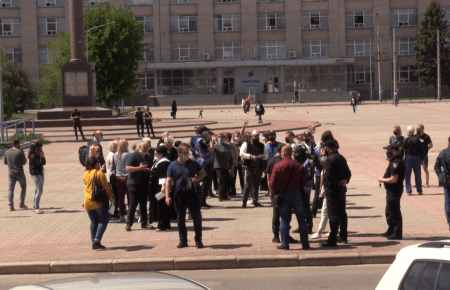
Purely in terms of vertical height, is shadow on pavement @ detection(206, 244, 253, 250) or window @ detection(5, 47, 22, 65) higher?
window @ detection(5, 47, 22, 65)

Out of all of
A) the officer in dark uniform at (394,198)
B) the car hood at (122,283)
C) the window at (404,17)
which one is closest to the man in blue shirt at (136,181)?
the officer in dark uniform at (394,198)

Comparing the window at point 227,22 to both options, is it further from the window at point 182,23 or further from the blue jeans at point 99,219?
the blue jeans at point 99,219

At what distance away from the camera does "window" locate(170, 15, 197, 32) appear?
3588 inches

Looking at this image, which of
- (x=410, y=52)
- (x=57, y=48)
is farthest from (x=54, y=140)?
(x=410, y=52)

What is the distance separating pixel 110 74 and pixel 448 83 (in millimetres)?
46865

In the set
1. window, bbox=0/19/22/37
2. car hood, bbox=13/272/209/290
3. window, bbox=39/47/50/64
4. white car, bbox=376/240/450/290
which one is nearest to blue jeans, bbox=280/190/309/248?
white car, bbox=376/240/450/290

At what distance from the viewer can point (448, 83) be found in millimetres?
90875

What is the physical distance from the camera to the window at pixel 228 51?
301 ft

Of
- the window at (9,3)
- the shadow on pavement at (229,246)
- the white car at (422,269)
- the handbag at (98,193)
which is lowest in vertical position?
the shadow on pavement at (229,246)

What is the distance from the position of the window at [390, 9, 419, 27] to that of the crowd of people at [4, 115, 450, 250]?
77220 millimetres

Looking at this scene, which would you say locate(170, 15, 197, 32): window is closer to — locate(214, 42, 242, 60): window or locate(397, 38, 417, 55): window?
locate(214, 42, 242, 60): window

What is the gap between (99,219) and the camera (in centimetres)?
1175

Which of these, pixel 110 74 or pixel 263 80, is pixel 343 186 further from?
pixel 263 80

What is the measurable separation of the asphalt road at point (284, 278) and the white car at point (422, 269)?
14.6ft
